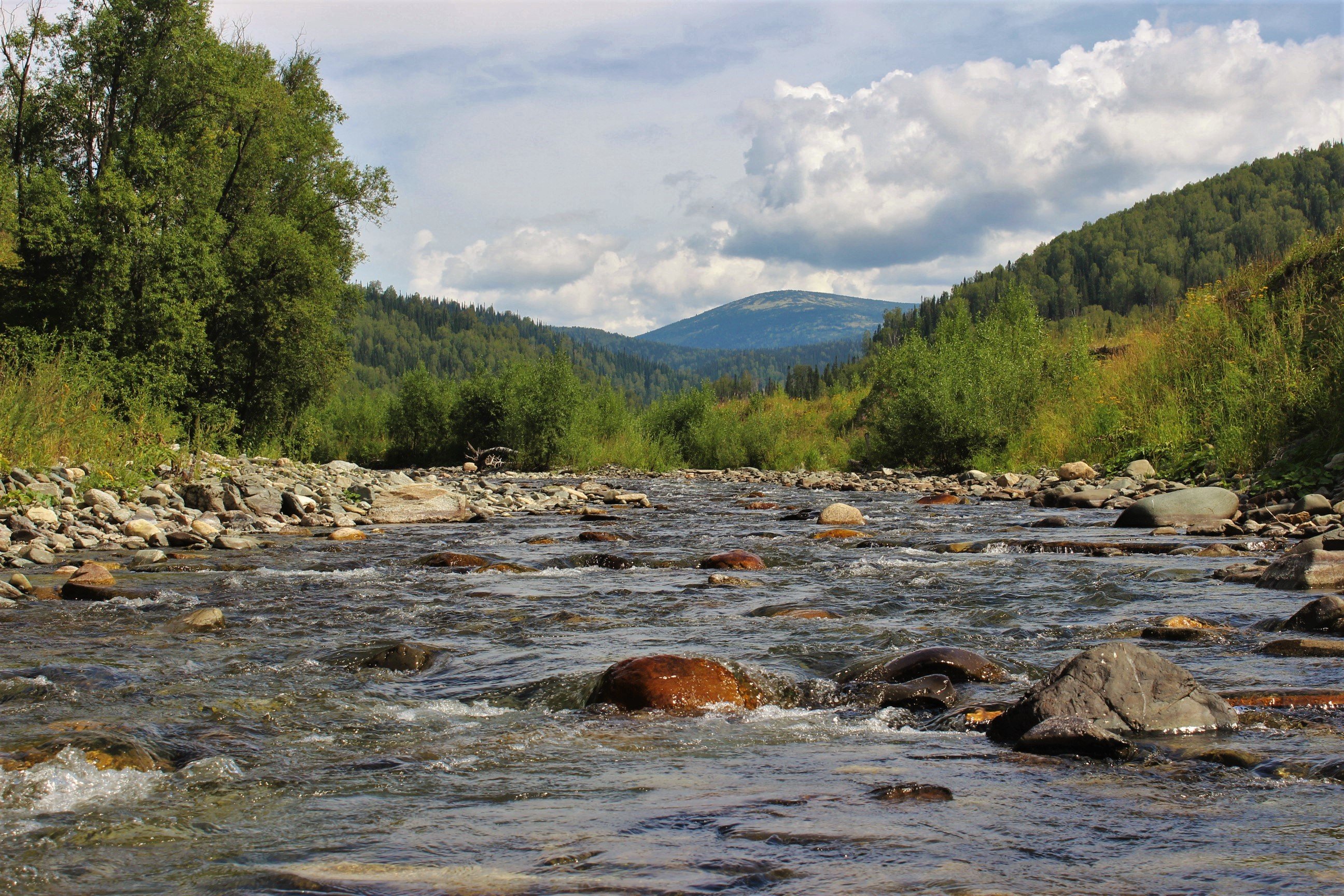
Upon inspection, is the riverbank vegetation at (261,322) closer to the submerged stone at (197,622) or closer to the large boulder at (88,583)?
the large boulder at (88,583)

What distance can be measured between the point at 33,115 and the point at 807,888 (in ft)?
98.4

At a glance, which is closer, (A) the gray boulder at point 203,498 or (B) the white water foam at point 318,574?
(B) the white water foam at point 318,574

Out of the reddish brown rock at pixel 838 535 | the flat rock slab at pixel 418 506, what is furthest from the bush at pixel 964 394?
the flat rock slab at pixel 418 506

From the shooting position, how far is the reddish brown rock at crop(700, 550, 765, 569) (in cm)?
1037

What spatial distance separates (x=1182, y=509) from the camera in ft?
40.8

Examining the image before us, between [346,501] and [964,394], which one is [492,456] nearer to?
[964,394]

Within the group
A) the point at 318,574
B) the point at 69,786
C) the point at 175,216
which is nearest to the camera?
the point at 69,786

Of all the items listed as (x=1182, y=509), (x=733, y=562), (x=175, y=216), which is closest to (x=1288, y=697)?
(x=733, y=562)

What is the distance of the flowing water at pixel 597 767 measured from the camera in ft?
8.44

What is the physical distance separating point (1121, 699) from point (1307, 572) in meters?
4.60

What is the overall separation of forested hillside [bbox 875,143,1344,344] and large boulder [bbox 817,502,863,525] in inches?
2974

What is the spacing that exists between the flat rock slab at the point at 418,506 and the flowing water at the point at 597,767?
8738 mm

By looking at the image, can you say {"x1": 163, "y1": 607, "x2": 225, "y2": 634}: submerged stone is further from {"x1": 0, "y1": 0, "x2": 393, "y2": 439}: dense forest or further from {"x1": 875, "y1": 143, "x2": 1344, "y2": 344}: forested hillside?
{"x1": 875, "y1": 143, "x2": 1344, "y2": 344}: forested hillside

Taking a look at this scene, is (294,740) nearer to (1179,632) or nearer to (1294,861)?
(1294,861)
